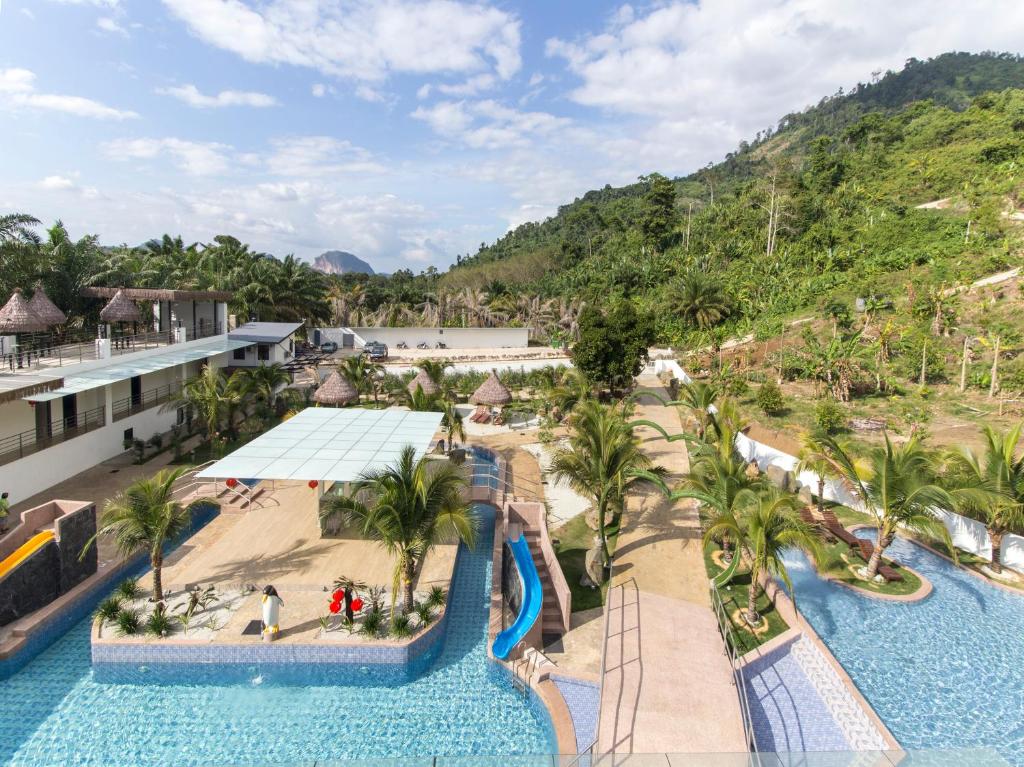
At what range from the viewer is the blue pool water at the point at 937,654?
8352mm

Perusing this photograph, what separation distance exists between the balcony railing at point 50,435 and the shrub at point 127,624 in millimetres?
7962

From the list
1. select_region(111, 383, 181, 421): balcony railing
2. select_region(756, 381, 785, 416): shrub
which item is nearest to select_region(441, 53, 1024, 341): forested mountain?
select_region(756, 381, 785, 416): shrub

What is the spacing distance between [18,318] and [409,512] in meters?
15.1

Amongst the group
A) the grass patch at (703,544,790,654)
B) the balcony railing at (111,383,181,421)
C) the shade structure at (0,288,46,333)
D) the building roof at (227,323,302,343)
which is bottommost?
the grass patch at (703,544,790,654)

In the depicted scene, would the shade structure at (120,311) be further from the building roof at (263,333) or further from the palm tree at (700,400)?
the palm tree at (700,400)

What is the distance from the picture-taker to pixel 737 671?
8719mm

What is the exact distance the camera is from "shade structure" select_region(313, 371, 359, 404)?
21.7 m

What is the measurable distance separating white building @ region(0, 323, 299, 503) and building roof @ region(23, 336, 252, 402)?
0.07 feet

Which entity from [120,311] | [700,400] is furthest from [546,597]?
[120,311]

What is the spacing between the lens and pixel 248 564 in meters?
11.8

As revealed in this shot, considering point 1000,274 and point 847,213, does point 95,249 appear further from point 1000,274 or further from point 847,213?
point 847,213

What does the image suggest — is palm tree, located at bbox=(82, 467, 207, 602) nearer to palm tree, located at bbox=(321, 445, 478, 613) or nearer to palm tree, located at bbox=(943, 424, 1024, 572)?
palm tree, located at bbox=(321, 445, 478, 613)

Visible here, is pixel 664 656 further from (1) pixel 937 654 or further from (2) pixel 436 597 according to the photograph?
(1) pixel 937 654

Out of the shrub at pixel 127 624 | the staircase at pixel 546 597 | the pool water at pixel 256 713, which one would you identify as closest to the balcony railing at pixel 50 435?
the pool water at pixel 256 713
